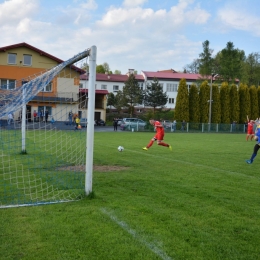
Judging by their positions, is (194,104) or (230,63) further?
(230,63)

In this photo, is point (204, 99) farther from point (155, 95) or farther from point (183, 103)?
point (155, 95)

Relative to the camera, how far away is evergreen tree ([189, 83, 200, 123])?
48719 millimetres

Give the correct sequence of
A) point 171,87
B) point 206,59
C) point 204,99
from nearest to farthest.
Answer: point 204,99
point 206,59
point 171,87

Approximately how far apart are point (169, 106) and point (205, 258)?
231ft

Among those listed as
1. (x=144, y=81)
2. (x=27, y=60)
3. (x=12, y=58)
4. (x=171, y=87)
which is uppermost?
(x=144, y=81)

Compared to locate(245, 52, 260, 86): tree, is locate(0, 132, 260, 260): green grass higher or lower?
lower

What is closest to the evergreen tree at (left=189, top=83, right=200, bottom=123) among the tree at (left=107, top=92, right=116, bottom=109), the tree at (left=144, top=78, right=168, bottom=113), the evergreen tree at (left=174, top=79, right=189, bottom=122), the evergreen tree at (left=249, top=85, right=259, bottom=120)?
the evergreen tree at (left=174, top=79, right=189, bottom=122)

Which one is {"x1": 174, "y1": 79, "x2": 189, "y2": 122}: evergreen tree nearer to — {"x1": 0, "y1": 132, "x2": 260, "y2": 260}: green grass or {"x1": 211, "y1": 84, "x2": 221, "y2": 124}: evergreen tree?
{"x1": 211, "y1": 84, "x2": 221, "y2": 124}: evergreen tree

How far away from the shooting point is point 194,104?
48.8 meters

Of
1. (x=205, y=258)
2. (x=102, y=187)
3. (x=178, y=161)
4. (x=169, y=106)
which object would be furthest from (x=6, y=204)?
(x=169, y=106)

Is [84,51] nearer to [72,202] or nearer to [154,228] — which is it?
[72,202]

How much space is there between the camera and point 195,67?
90000mm

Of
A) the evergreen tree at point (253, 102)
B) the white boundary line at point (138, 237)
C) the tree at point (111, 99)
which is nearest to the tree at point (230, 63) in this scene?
the evergreen tree at point (253, 102)

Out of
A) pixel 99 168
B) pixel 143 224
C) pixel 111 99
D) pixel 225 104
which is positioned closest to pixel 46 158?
pixel 99 168
